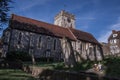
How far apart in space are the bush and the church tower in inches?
1245

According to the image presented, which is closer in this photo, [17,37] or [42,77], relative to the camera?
[42,77]

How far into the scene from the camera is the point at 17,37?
3822cm

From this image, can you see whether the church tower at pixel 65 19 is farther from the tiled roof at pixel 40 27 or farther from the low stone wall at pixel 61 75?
the low stone wall at pixel 61 75

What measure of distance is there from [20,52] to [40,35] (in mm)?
7884

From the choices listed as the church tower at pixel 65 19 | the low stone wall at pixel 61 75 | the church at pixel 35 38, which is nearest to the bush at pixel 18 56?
the church at pixel 35 38

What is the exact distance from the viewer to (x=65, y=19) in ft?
218

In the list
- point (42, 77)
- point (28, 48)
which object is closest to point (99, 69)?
point (42, 77)

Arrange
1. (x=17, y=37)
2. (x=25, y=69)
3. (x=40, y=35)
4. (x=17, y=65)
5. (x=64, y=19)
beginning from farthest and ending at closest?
(x=64, y=19) < (x=40, y=35) < (x=17, y=37) < (x=17, y=65) < (x=25, y=69)

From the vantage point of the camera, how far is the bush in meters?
34.3

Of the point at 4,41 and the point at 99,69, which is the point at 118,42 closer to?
the point at 4,41

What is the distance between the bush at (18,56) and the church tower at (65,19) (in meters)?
31.6

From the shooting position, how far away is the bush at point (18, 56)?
34.3 meters

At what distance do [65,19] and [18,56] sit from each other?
35.8 m

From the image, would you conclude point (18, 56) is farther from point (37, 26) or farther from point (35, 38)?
point (37, 26)
